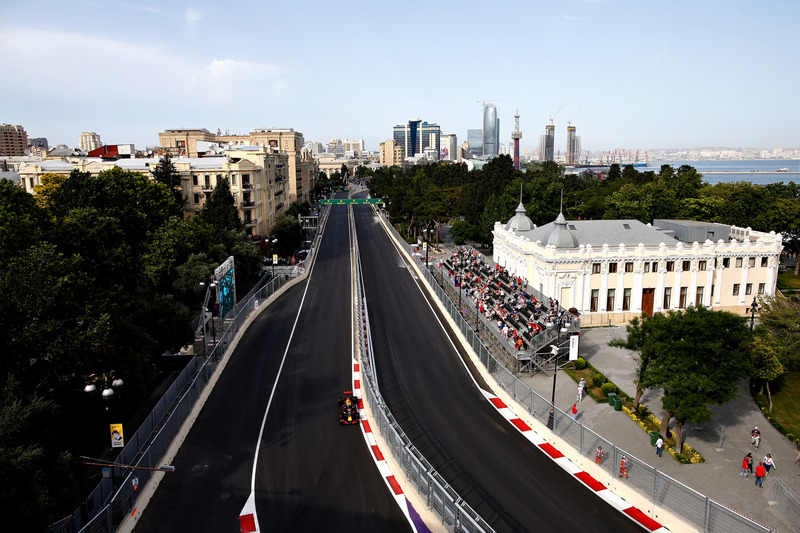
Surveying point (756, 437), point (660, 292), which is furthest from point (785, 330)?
point (660, 292)

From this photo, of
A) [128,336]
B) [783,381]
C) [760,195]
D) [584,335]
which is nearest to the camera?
[128,336]

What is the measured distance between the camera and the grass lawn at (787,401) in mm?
31438

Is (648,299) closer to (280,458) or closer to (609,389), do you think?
(609,389)

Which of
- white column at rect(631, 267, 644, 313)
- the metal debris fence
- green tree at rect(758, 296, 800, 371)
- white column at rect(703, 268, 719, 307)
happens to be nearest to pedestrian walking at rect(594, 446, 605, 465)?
the metal debris fence

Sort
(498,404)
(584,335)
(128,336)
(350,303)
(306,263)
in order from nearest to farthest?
(128,336)
(498,404)
(584,335)
(350,303)
(306,263)

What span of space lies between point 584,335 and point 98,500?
1430 inches

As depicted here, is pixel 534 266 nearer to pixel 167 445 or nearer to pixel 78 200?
pixel 167 445

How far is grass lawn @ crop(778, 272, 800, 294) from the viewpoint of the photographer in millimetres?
58844

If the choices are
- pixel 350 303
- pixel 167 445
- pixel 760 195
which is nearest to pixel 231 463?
pixel 167 445

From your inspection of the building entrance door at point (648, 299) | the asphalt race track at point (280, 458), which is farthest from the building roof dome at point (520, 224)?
the asphalt race track at point (280, 458)

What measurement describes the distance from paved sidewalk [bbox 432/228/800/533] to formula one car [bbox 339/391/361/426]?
11.7 metres

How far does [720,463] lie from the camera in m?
25.8

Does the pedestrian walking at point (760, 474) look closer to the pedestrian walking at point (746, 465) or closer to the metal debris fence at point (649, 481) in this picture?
the pedestrian walking at point (746, 465)

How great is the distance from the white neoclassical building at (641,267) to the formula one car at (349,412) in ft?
81.3
